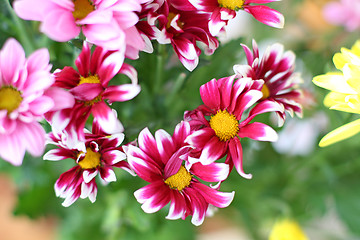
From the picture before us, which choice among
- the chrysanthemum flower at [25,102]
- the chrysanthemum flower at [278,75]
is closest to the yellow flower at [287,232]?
the chrysanthemum flower at [278,75]

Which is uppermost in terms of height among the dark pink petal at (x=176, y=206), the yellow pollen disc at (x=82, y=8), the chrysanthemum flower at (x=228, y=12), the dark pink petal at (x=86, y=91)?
the yellow pollen disc at (x=82, y=8)

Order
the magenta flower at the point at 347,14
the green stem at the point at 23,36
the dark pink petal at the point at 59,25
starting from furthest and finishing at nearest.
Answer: the magenta flower at the point at 347,14
the green stem at the point at 23,36
the dark pink petal at the point at 59,25

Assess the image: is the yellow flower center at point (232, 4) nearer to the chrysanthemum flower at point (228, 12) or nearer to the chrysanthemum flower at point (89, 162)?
the chrysanthemum flower at point (228, 12)

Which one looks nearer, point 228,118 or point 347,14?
point 228,118

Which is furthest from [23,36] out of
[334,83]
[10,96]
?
[334,83]

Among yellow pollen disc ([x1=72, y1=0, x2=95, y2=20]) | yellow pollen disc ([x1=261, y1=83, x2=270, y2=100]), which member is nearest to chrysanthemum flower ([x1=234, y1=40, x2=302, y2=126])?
yellow pollen disc ([x1=261, y1=83, x2=270, y2=100])

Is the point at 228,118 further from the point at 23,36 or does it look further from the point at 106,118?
the point at 23,36

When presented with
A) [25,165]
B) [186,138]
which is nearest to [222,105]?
[186,138]
